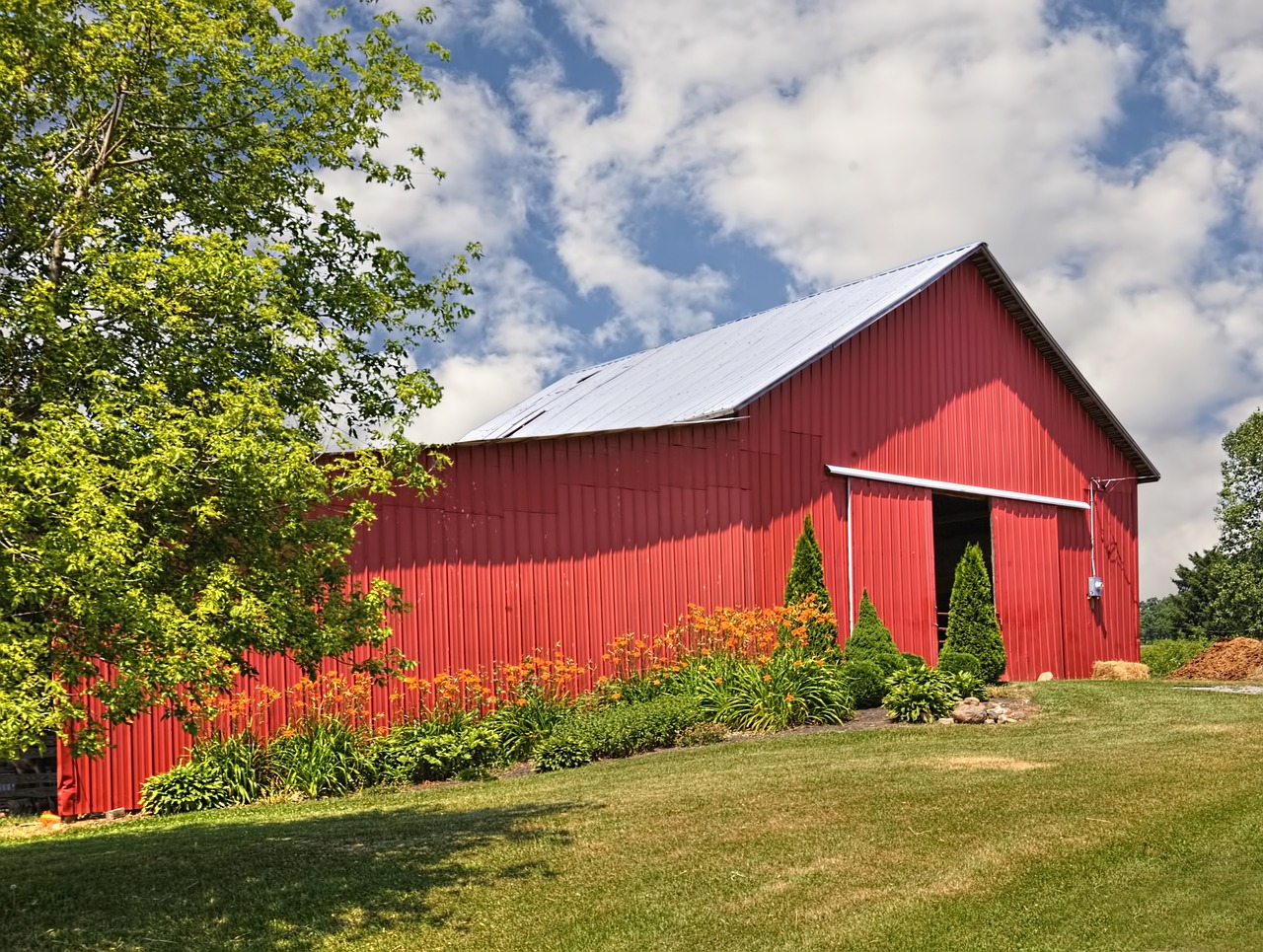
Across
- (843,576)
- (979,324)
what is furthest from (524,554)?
(979,324)

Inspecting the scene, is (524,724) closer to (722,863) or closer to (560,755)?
(560,755)

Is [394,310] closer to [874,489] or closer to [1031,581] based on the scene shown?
[874,489]

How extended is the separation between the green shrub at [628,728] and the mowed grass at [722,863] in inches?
62.9

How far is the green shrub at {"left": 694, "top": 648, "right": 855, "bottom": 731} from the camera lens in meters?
15.7

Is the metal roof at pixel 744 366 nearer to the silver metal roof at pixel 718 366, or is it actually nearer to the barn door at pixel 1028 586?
the silver metal roof at pixel 718 366

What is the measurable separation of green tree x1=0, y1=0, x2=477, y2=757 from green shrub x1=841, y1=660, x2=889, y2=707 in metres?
8.87

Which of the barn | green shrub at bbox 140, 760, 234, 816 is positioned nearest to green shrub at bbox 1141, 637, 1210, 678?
the barn

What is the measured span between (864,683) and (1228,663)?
10972mm

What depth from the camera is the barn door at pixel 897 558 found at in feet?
68.8

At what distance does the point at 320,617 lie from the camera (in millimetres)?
8477

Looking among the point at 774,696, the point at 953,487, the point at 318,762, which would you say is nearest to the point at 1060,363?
the point at 953,487

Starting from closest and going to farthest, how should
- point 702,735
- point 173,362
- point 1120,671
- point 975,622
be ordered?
1. point 173,362
2. point 702,735
3. point 975,622
4. point 1120,671

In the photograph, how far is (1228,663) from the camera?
23.7 meters

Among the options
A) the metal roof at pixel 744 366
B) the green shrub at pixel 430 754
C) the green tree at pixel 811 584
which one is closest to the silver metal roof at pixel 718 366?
the metal roof at pixel 744 366
